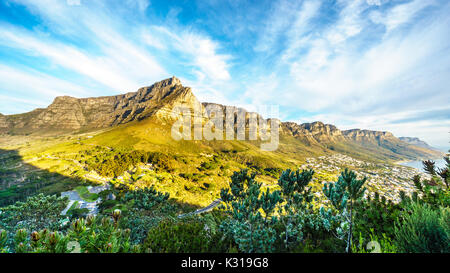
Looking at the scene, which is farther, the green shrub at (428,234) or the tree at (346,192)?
the tree at (346,192)

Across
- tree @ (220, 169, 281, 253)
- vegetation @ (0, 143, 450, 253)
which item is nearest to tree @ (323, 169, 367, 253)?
vegetation @ (0, 143, 450, 253)

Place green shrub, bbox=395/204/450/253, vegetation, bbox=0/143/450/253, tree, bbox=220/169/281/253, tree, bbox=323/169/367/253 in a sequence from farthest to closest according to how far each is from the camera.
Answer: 1. tree, bbox=220/169/281/253
2. tree, bbox=323/169/367/253
3. green shrub, bbox=395/204/450/253
4. vegetation, bbox=0/143/450/253

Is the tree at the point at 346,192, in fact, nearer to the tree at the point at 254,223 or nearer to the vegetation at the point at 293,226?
the vegetation at the point at 293,226

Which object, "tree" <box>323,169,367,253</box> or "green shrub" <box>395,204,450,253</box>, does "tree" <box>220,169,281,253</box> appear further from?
"green shrub" <box>395,204,450,253</box>

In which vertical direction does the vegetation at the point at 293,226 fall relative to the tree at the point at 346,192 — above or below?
below

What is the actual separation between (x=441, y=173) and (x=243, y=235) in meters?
10.4

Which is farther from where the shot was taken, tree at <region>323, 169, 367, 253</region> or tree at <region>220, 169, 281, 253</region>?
tree at <region>220, 169, 281, 253</region>

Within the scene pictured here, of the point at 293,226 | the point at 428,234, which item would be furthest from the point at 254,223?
the point at 428,234

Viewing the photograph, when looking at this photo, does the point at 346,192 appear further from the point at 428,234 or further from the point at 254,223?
the point at 254,223

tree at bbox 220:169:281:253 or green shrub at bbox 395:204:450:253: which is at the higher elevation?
green shrub at bbox 395:204:450:253

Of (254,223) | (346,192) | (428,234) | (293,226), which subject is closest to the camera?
(428,234)

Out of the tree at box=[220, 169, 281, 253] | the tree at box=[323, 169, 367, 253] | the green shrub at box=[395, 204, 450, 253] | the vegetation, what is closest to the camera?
the vegetation

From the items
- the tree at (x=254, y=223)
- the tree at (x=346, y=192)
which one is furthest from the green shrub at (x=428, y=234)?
the tree at (x=254, y=223)
